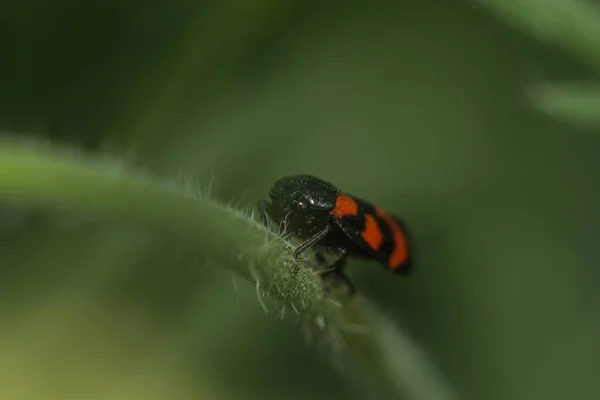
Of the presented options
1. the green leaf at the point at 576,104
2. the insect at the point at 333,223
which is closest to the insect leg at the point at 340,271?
the insect at the point at 333,223

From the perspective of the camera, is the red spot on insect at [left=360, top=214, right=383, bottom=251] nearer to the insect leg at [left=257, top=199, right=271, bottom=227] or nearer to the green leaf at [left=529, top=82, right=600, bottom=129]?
the insect leg at [left=257, top=199, right=271, bottom=227]

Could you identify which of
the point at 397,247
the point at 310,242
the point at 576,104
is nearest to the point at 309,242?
the point at 310,242

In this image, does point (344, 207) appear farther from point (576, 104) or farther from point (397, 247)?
point (576, 104)

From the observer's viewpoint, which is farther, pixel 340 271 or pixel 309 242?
pixel 340 271

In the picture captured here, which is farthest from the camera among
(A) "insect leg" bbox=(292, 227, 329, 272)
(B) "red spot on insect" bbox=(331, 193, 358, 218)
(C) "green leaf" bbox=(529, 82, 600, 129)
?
(B) "red spot on insect" bbox=(331, 193, 358, 218)

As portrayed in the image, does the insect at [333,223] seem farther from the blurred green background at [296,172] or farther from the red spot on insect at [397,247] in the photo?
the blurred green background at [296,172]

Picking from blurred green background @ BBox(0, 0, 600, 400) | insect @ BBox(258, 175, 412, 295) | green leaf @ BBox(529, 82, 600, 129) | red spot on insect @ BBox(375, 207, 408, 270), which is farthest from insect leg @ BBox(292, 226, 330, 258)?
blurred green background @ BBox(0, 0, 600, 400)
